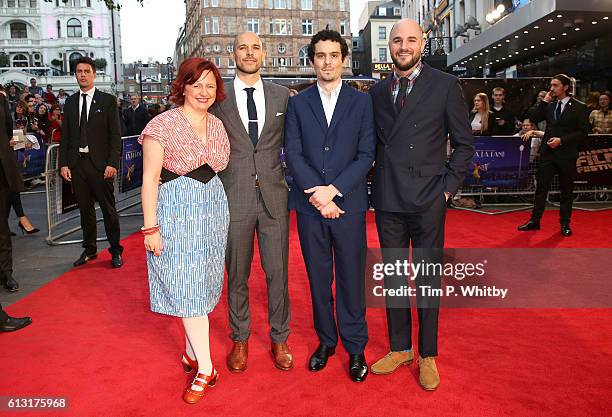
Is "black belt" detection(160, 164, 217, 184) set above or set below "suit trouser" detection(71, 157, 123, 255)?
above

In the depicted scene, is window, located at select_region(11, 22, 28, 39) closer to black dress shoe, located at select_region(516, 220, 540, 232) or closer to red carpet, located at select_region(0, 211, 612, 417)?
black dress shoe, located at select_region(516, 220, 540, 232)

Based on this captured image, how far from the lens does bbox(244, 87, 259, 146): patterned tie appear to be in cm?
352

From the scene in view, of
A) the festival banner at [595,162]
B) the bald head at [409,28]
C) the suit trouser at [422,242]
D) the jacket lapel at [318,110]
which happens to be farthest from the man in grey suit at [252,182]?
the festival banner at [595,162]

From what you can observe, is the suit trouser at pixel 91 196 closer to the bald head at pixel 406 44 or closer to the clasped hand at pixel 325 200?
the clasped hand at pixel 325 200

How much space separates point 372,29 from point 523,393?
74947 millimetres

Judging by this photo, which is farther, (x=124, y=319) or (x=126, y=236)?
(x=126, y=236)

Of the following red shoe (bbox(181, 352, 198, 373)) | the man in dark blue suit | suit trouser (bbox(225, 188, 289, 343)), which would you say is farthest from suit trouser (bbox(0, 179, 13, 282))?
the man in dark blue suit

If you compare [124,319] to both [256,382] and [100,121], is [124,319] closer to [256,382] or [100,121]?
[256,382]

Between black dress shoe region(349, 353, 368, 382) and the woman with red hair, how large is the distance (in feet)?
3.04

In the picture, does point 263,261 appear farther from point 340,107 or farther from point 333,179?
point 340,107

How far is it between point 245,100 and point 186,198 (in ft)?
2.70

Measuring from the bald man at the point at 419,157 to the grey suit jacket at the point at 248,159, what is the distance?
65 centimetres

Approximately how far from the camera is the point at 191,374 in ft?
11.9

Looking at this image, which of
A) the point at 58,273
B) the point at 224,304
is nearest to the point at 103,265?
the point at 58,273
